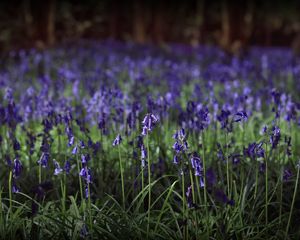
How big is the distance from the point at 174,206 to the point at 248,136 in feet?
6.35

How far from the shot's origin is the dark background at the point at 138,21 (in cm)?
1739

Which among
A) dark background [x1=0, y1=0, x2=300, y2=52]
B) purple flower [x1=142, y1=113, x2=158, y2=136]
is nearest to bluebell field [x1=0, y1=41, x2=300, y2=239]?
purple flower [x1=142, y1=113, x2=158, y2=136]

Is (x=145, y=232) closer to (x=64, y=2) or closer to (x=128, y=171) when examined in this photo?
(x=128, y=171)

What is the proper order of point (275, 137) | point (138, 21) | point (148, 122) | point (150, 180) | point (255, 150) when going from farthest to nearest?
1. point (138, 21)
2. point (150, 180)
3. point (255, 150)
4. point (275, 137)
5. point (148, 122)

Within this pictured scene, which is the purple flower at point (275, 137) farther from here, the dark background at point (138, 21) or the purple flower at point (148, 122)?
the dark background at point (138, 21)

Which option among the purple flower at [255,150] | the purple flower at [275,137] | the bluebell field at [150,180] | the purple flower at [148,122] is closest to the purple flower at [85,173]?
the bluebell field at [150,180]

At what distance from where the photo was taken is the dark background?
1739 cm

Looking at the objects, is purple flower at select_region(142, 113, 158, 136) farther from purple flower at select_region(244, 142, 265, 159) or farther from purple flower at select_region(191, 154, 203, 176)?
purple flower at select_region(244, 142, 265, 159)

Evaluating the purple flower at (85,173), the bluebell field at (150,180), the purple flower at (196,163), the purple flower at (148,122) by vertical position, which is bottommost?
the bluebell field at (150,180)

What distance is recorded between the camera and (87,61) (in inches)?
513

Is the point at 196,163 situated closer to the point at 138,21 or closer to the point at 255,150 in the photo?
the point at 255,150

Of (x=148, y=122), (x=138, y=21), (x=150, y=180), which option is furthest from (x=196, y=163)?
(x=138, y=21)

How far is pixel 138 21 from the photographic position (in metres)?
26.8

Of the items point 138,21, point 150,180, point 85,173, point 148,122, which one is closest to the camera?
point 148,122
